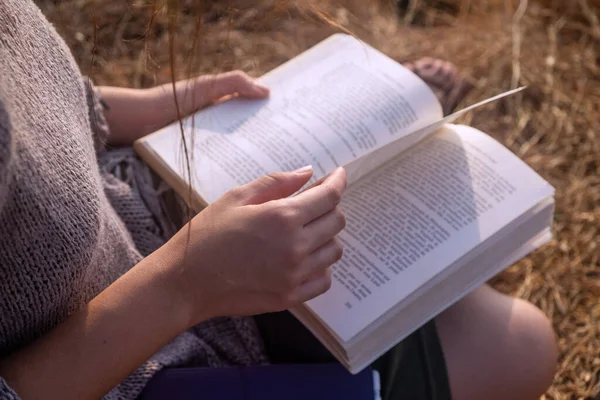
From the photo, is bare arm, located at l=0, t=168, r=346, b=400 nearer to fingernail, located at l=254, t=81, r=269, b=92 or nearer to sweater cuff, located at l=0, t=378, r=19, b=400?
sweater cuff, located at l=0, t=378, r=19, b=400

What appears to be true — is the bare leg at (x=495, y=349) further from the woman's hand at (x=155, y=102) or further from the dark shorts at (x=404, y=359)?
the woman's hand at (x=155, y=102)

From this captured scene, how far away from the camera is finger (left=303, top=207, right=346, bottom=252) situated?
1.97 ft

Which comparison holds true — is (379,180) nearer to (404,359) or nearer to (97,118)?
(404,359)

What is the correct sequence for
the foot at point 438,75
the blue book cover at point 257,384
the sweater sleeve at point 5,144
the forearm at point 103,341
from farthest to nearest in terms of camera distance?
the foot at point 438,75 → the blue book cover at point 257,384 → the forearm at point 103,341 → the sweater sleeve at point 5,144

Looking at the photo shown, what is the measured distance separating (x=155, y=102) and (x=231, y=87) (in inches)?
3.9

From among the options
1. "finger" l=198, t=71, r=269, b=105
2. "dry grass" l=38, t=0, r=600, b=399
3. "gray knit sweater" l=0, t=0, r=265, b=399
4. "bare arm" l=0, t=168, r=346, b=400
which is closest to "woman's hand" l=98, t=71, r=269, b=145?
"finger" l=198, t=71, r=269, b=105

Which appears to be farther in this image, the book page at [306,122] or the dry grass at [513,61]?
the dry grass at [513,61]

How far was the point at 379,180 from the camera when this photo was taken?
2.59 feet

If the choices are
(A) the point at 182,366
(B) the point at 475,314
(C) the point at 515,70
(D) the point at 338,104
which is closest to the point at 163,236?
(A) the point at 182,366

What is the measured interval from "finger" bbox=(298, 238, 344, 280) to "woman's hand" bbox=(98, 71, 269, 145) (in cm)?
30

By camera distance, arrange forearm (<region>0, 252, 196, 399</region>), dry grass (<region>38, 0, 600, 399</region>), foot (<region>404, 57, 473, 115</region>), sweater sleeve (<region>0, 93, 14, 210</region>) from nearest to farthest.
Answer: sweater sleeve (<region>0, 93, 14, 210</region>) < forearm (<region>0, 252, 196, 399</region>) < foot (<region>404, 57, 473, 115</region>) < dry grass (<region>38, 0, 600, 399</region>)

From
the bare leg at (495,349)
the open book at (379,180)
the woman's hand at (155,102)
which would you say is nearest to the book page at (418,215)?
the open book at (379,180)

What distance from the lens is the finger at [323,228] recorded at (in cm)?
60

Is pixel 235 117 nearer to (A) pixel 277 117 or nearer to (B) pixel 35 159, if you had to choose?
(A) pixel 277 117
